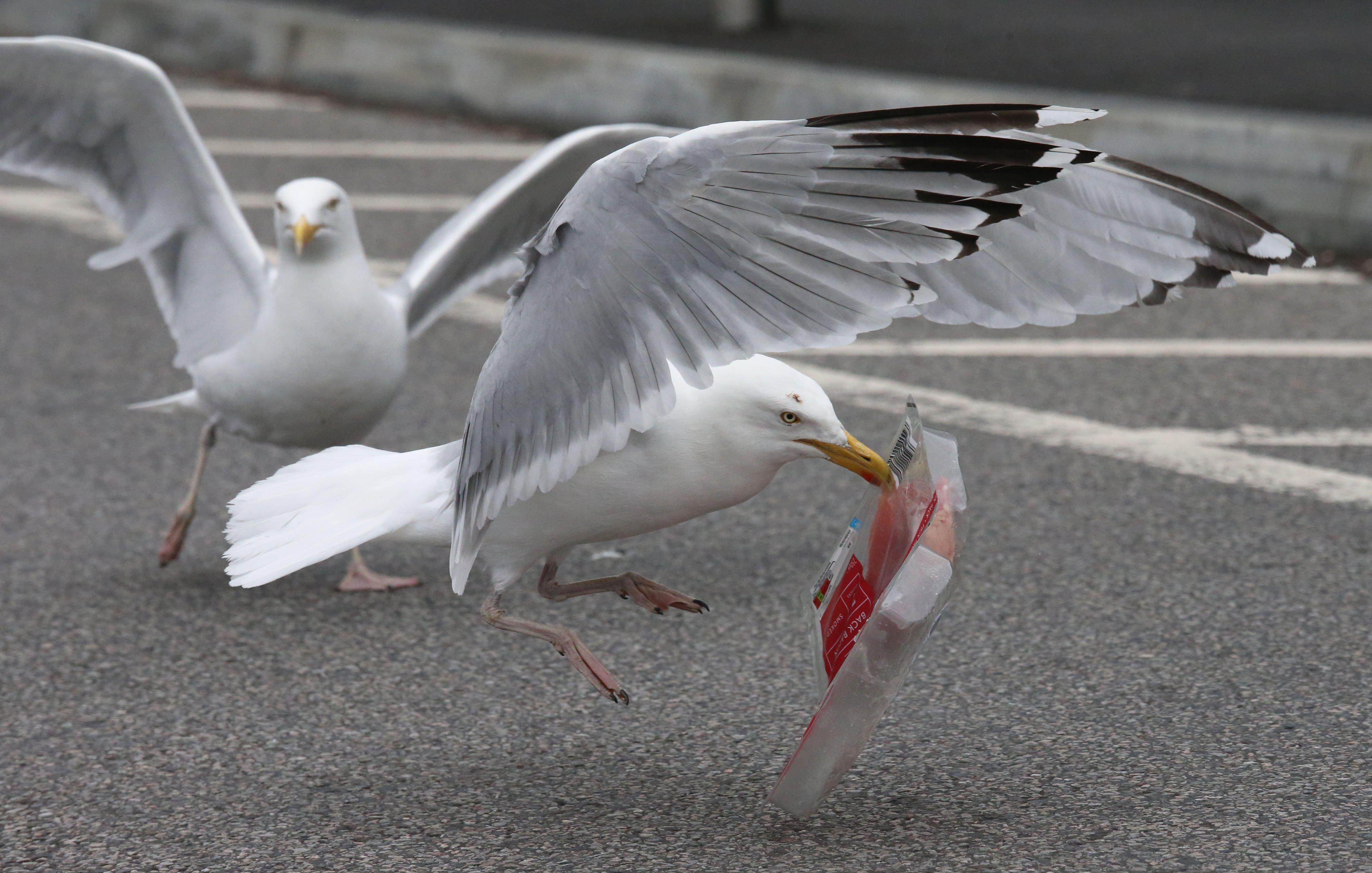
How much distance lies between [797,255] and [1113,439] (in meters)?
2.60

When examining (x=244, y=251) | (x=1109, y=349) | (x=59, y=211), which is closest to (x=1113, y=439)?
(x=1109, y=349)

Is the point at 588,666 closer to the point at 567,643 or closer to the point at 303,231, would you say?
the point at 567,643

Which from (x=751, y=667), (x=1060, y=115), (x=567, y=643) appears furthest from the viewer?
(x=751, y=667)

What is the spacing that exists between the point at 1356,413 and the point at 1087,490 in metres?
1.03

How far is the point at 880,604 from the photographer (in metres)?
2.53

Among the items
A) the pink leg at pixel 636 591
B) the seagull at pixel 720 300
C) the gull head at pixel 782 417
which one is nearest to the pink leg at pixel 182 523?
the seagull at pixel 720 300

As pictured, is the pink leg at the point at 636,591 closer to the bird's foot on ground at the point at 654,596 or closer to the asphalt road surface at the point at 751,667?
the bird's foot on ground at the point at 654,596

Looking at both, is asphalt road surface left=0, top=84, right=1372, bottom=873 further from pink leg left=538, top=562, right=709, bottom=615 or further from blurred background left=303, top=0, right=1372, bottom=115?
blurred background left=303, top=0, right=1372, bottom=115

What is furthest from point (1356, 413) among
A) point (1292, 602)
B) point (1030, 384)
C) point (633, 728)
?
point (633, 728)

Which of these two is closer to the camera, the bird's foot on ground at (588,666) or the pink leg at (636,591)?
the bird's foot on ground at (588,666)

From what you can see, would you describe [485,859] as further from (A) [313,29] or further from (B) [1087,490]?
(A) [313,29]

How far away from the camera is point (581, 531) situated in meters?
2.87

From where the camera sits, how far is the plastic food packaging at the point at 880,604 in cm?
254

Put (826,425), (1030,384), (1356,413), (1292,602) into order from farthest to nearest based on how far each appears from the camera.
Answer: (1030,384) → (1356,413) → (1292,602) → (826,425)
